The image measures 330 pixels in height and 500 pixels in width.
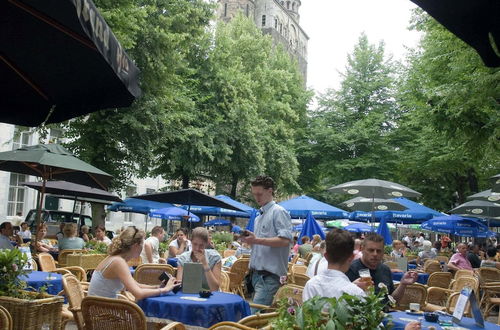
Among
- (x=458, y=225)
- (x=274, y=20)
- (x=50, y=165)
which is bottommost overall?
(x=458, y=225)

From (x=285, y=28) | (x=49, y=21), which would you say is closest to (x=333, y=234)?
(x=49, y=21)

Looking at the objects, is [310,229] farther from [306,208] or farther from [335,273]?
[335,273]

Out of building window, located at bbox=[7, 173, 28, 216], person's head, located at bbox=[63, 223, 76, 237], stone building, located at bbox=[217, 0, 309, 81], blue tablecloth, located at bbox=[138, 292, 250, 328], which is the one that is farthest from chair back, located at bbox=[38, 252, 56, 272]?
stone building, located at bbox=[217, 0, 309, 81]

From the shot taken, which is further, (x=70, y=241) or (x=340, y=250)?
(x=70, y=241)

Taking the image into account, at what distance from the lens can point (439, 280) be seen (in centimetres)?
1088

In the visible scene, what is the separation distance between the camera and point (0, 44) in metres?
4.53

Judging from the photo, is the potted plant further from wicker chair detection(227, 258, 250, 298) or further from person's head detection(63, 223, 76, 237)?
person's head detection(63, 223, 76, 237)

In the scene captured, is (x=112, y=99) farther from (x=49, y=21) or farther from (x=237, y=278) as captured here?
(x=237, y=278)

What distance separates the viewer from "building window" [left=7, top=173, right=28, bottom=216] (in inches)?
1247

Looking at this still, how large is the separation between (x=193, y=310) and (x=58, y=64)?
2613mm

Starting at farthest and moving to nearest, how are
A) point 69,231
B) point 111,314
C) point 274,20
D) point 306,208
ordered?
1. point 274,20
2. point 306,208
3. point 69,231
4. point 111,314

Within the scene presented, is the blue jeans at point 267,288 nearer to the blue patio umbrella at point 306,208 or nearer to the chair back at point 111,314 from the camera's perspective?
the chair back at point 111,314

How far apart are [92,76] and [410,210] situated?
19184mm

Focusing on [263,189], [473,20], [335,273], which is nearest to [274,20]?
[263,189]
